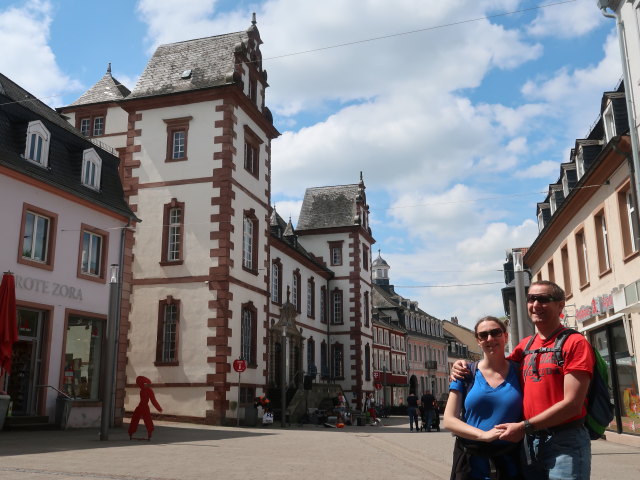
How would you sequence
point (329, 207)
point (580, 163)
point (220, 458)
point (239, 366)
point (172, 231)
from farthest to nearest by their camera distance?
point (329, 207)
point (172, 231)
point (239, 366)
point (580, 163)
point (220, 458)

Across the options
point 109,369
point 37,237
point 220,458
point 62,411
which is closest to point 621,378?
point 220,458

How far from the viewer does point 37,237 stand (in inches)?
757

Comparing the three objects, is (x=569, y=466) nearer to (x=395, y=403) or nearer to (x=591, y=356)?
(x=591, y=356)

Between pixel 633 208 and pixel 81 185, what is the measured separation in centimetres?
1615

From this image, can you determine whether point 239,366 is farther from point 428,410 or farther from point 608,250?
point 608,250

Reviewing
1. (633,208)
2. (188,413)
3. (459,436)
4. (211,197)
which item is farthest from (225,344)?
(459,436)

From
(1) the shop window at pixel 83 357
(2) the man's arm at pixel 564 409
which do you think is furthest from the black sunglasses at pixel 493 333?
(1) the shop window at pixel 83 357

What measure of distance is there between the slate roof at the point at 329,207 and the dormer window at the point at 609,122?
3316cm

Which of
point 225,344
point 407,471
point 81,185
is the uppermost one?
point 81,185

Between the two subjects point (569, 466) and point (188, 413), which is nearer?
point (569, 466)

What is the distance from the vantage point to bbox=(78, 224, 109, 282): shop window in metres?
21.0

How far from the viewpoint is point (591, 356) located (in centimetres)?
395

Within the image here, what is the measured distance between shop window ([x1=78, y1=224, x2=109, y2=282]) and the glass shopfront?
1538 cm

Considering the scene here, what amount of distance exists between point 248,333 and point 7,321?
13.6 m
